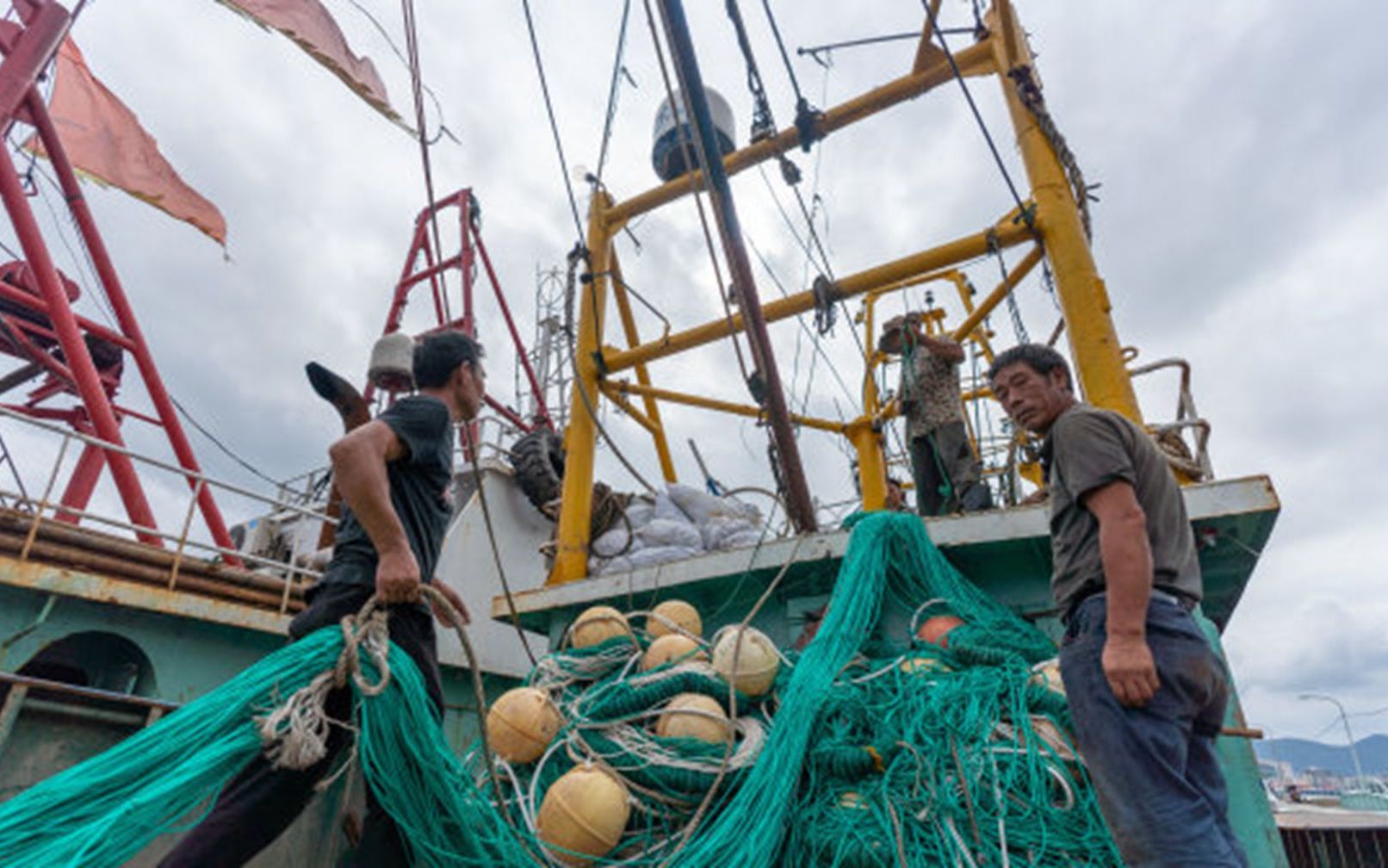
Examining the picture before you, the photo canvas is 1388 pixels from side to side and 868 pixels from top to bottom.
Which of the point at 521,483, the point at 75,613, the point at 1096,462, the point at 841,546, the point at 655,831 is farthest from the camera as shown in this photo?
the point at 521,483

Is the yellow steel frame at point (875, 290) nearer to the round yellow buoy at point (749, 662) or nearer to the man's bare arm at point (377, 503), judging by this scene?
the round yellow buoy at point (749, 662)

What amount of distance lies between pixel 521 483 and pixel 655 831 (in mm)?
5907

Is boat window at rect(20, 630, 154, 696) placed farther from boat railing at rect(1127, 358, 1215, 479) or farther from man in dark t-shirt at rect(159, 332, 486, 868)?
boat railing at rect(1127, 358, 1215, 479)

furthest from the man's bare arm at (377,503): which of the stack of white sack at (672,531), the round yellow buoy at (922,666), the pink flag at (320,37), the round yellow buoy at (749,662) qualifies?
the pink flag at (320,37)

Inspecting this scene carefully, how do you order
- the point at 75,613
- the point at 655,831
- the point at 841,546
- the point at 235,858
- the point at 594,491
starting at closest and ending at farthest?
the point at 235,858 < the point at 655,831 < the point at 841,546 < the point at 75,613 < the point at 594,491

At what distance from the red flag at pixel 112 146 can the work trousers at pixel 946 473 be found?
12762mm

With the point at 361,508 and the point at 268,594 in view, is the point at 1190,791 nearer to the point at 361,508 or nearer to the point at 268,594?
the point at 361,508

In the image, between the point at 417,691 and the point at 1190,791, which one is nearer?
the point at 1190,791

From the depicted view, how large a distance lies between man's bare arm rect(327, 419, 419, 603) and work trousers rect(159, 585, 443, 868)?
0.16 meters

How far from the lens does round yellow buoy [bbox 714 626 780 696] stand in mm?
3283

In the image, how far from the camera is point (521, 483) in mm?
8336

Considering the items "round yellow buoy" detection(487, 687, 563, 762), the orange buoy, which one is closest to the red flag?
"round yellow buoy" detection(487, 687, 563, 762)

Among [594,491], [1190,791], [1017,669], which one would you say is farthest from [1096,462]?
[594,491]

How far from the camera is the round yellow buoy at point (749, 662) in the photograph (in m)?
3.28
